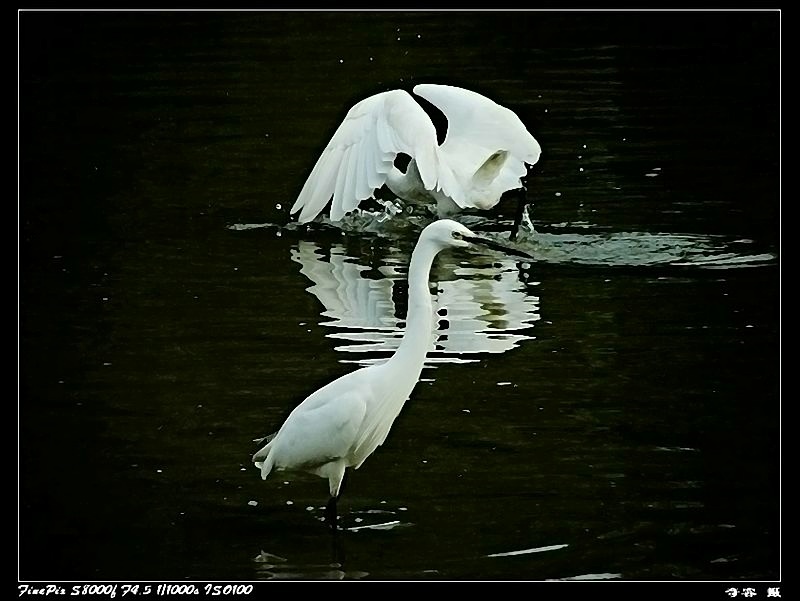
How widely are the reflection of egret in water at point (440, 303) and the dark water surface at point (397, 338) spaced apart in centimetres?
3

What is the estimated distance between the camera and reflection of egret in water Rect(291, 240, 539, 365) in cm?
845

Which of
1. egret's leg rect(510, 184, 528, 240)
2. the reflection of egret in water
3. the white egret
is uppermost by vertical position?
the white egret

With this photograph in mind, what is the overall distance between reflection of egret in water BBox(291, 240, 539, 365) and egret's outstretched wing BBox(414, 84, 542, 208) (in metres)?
0.54

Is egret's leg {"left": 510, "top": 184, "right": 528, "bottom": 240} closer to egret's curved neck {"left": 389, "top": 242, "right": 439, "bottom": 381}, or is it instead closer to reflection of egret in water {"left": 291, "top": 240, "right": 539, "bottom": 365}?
reflection of egret in water {"left": 291, "top": 240, "right": 539, "bottom": 365}

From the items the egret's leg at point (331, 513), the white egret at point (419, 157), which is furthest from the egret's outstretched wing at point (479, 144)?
the egret's leg at point (331, 513)

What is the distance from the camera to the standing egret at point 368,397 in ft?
20.0

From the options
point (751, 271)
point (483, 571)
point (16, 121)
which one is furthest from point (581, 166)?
point (483, 571)

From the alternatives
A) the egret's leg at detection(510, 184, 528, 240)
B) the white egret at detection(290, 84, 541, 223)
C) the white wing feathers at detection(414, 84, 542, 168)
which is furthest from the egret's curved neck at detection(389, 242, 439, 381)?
the white wing feathers at detection(414, 84, 542, 168)

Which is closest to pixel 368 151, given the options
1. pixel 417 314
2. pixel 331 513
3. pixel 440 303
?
pixel 440 303

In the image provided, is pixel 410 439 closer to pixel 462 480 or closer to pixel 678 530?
pixel 462 480

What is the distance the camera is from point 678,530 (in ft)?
20.0

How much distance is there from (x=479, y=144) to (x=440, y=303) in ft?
5.82

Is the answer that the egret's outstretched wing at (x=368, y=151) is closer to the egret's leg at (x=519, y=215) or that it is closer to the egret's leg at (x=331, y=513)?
the egret's leg at (x=519, y=215)

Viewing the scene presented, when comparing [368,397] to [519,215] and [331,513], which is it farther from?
[519,215]
